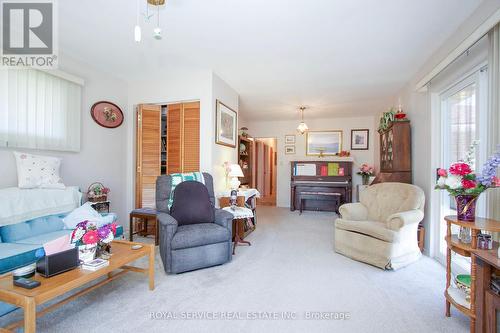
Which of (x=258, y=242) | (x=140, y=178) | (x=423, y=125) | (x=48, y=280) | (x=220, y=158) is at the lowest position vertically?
(x=258, y=242)

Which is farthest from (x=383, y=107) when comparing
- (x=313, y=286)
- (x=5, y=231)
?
(x=5, y=231)

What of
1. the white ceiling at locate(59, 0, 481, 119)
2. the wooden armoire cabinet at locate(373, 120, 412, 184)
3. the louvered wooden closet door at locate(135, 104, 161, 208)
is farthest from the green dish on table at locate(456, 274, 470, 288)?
the louvered wooden closet door at locate(135, 104, 161, 208)

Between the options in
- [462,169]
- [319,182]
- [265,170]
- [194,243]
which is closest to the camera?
[462,169]

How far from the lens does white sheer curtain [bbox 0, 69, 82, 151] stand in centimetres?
250

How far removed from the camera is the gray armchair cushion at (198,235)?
7.90 ft

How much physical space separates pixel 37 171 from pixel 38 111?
0.72m

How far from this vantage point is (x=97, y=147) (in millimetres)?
3535

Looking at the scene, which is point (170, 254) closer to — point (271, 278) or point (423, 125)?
point (271, 278)

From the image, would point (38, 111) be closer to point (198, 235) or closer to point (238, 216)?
point (198, 235)

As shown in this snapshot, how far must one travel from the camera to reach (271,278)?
7.82ft

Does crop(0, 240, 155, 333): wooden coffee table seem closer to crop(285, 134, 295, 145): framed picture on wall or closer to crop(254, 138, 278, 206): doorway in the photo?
crop(285, 134, 295, 145): framed picture on wall

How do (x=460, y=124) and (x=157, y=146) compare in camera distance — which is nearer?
(x=460, y=124)

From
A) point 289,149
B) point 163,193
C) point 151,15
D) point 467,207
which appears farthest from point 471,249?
point 289,149

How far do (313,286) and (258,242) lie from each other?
1.44 metres
